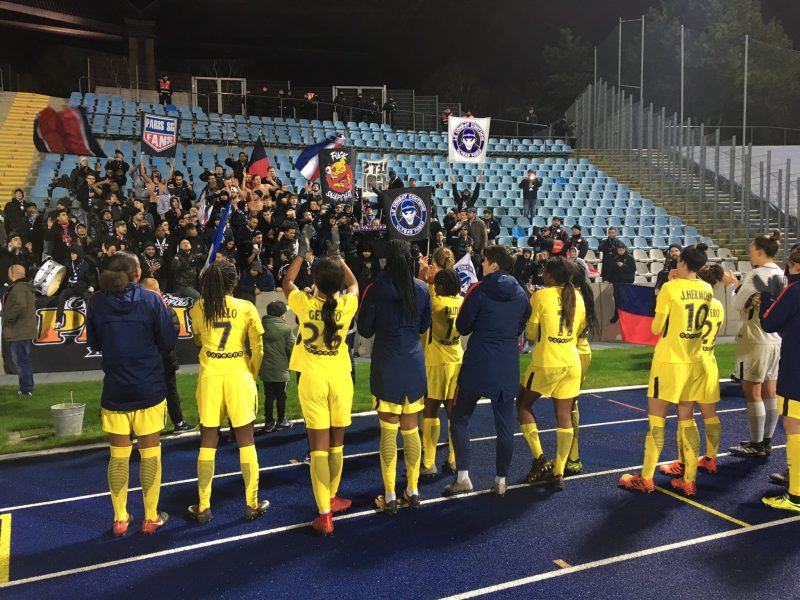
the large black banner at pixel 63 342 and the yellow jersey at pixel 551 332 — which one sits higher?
the yellow jersey at pixel 551 332

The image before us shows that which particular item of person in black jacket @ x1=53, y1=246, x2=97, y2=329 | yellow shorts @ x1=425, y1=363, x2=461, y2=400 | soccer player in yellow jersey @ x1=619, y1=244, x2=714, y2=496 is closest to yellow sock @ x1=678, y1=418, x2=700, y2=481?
soccer player in yellow jersey @ x1=619, y1=244, x2=714, y2=496

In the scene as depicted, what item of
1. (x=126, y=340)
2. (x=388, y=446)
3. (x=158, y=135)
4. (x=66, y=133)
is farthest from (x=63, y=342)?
(x=388, y=446)

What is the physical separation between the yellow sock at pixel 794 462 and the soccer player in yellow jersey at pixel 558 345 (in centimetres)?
178

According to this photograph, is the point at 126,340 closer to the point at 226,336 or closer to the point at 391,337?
the point at 226,336

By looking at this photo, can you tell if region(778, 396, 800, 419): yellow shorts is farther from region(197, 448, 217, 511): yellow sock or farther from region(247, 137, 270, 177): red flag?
region(247, 137, 270, 177): red flag

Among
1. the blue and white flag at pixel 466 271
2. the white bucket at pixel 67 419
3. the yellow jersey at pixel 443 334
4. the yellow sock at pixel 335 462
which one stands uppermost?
the blue and white flag at pixel 466 271

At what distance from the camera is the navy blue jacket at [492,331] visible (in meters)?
5.62

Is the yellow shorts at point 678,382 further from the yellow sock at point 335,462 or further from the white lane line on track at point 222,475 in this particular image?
the yellow sock at point 335,462

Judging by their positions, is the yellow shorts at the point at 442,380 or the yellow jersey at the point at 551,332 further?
the yellow shorts at the point at 442,380

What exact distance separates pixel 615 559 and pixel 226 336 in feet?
10.9

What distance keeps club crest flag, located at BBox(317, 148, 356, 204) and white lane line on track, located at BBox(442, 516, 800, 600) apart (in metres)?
10.2

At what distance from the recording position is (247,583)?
445 centimetres

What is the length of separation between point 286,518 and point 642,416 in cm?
512

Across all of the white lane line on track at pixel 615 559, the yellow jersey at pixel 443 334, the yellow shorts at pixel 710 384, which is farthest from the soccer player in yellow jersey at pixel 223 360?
the yellow shorts at pixel 710 384
